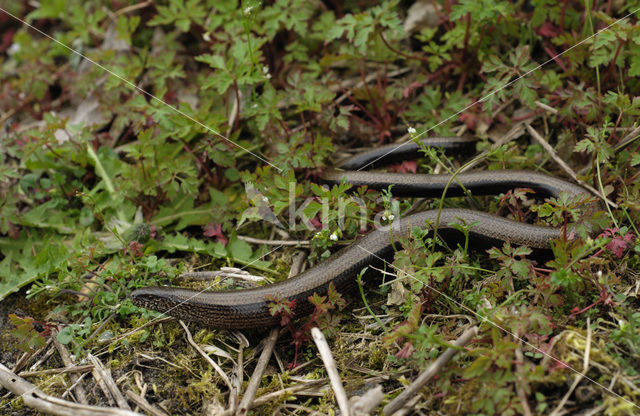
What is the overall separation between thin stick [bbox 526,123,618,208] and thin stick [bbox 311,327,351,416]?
6.20 feet

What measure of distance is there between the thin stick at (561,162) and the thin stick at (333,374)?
1890 mm

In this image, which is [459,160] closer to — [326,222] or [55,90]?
[326,222]

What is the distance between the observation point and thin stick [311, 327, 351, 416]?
2486mm

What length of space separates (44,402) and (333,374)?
1.53 meters

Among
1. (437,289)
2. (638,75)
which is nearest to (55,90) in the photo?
(437,289)

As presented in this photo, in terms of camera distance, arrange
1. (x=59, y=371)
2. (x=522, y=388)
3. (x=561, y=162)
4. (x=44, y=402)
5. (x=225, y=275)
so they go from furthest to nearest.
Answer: (x=561, y=162), (x=225, y=275), (x=59, y=371), (x=44, y=402), (x=522, y=388)

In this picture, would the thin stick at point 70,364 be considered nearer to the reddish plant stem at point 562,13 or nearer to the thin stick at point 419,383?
the thin stick at point 419,383

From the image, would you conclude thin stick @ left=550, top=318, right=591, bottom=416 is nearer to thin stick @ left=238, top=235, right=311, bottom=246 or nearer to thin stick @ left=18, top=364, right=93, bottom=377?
thin stick @ left=238, top=235, right=311, bottom=246

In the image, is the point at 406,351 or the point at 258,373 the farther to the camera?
the point at 258,373

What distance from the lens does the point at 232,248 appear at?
3.74 meters

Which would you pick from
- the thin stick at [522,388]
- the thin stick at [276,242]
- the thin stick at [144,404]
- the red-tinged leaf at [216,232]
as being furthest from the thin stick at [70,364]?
the thin stick at [522,388]

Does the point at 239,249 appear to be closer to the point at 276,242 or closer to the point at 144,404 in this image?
the point at 276,242

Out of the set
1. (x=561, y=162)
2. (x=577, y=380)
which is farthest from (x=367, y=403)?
(x=561, y=162)

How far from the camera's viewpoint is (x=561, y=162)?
3.68 m
